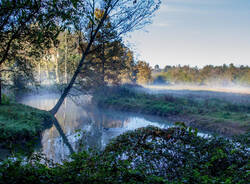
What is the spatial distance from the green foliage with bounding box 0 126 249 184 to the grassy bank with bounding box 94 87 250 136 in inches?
329

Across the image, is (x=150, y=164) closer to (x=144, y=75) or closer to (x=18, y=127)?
(x=18, y=127)

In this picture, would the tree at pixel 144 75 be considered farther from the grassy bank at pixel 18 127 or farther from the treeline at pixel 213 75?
the grassy bank at pixel 18 127

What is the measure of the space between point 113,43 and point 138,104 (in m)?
9.94

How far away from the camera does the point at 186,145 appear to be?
6.25m

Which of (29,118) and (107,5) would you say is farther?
(107,5)

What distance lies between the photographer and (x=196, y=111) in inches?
769

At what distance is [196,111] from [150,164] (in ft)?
51.9

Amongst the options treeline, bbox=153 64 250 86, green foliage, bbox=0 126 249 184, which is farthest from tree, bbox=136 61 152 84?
green foliage, bbox=0 126 249 184

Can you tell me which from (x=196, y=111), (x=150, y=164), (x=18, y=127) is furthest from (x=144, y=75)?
(x=150, y=164)

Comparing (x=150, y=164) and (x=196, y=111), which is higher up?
(x=150, y=164)

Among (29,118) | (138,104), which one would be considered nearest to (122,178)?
(29,118)

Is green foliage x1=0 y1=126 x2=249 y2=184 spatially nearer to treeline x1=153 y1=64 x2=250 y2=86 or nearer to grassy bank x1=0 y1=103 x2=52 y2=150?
grassy bank x1=0 y1=103 x2=52 y2=150

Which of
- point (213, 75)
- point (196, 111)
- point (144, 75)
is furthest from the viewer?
point (213, 75)

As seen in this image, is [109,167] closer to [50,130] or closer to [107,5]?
[50,130]
